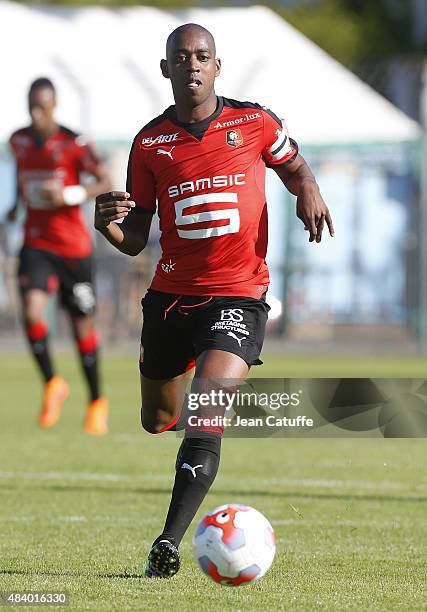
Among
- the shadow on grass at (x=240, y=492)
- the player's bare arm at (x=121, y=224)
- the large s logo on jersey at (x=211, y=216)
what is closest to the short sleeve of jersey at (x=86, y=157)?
the shadow on grass at (x=240, y=492)

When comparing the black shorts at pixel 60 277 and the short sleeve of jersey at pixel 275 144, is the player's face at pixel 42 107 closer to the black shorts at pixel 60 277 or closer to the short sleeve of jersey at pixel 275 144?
the black shorts at pixel 60 277

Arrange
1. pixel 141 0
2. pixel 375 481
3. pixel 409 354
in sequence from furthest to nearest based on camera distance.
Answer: pixel 141 0, pixel 409 354, pixel 375 481

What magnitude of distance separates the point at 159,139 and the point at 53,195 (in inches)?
216

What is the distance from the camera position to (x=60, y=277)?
11.8 metres

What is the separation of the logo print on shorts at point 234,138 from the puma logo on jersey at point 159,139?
0.73ft

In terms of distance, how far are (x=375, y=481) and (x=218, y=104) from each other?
11.6ft

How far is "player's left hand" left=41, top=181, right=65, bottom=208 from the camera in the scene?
1141 centimetres

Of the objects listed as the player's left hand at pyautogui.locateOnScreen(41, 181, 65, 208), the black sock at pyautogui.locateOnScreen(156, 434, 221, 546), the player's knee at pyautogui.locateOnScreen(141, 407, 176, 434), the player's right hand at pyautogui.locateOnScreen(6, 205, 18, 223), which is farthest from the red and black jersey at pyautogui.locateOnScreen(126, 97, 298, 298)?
the player's right hand at pyautogui.locateOnScreen(6, 205, 18, 223)

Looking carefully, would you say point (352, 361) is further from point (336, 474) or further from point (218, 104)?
point (218, 104)

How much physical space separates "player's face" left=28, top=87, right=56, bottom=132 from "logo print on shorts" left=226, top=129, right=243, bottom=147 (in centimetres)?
555

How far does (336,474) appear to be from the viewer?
9172 mm

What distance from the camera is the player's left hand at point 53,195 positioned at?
11414 mm

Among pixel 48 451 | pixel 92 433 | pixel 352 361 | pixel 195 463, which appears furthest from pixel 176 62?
pixel 352 361

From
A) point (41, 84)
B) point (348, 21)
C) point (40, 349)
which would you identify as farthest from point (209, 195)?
point (348, 21)
